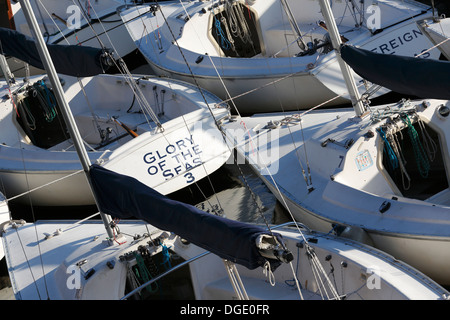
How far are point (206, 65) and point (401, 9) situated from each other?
135 inches

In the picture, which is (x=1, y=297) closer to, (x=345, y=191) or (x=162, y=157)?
(x=162, y=157)

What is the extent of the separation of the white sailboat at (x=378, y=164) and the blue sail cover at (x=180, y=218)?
2352 millimetres

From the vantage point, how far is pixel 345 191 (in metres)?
9.82

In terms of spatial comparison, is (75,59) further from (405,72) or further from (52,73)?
(405,72)

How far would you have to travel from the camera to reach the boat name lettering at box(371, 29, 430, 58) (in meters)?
12.8

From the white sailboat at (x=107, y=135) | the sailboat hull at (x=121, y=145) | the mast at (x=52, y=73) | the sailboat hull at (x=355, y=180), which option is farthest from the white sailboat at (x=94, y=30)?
the mast at (x=52, y=73)

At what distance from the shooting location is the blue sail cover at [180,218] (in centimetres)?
694

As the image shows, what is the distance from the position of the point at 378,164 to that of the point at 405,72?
1.60m

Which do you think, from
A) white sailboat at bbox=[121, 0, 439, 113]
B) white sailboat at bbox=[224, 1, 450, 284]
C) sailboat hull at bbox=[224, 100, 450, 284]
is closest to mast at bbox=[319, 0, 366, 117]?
white sailboat at bbox=[224, 1, 450, 284]

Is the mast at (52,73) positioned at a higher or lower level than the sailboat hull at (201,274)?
higher

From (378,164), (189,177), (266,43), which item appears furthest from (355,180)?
(266,43)

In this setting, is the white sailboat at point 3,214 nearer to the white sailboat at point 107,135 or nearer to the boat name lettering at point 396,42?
the white sailboat at point 107,135

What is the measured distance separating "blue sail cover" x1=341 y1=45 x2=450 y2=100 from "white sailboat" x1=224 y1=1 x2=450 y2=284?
11mm
